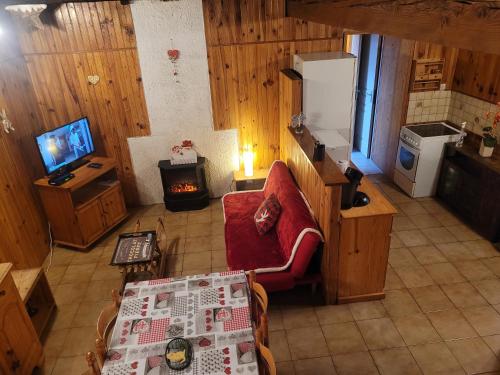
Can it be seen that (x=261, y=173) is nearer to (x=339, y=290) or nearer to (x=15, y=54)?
(x=339, y=290)

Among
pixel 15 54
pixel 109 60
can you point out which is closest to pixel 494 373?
pixel 109 60

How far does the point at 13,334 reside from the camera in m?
2.71

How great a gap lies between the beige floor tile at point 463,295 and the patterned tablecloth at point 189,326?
2144mm

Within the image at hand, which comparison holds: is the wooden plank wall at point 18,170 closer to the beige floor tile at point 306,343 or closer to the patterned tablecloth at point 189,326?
the patterned tablecloth at point 189,326

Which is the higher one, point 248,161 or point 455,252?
point 248,161

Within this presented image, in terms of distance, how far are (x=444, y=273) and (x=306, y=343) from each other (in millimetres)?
1747

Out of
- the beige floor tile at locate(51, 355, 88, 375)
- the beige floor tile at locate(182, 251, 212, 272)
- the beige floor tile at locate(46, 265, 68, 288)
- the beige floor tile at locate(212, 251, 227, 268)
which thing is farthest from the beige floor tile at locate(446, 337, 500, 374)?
the beige floor tile at locate(46, 265, 68, 288)

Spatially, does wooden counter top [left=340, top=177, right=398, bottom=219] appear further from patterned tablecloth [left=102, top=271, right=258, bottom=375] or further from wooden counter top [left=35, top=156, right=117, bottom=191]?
wooden counter top [left=35, top=156, right=117, bottom=191]

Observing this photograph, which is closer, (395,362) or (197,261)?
(395,362)

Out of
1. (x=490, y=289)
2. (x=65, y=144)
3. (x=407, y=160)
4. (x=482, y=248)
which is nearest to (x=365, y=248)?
(x=490, y=289)

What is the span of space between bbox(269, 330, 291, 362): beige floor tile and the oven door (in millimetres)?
3107

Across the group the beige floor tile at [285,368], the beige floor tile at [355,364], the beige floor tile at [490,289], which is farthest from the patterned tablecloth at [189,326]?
the beige floor tile at [490,289]

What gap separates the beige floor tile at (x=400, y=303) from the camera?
11.1ft

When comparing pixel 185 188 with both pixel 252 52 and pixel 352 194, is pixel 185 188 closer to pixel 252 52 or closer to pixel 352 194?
pixel 252 52
